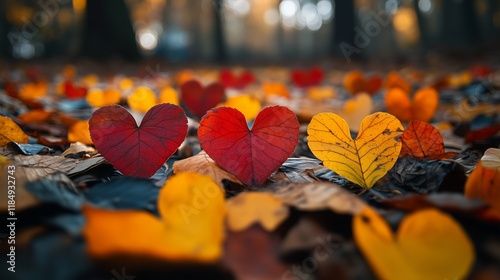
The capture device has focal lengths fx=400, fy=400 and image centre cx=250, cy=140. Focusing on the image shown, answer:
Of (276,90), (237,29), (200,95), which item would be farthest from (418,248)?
(237,29)

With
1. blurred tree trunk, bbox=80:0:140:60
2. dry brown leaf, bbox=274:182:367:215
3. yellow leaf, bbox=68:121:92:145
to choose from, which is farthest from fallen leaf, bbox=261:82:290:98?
blurred tree trunk, bbox=80:0:140:60

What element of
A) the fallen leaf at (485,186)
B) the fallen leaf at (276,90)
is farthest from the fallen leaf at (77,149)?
the fallen leaf at (276,90)

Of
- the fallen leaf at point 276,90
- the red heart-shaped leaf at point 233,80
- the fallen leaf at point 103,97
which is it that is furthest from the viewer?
the red heart-shaped leaf at point 233,80

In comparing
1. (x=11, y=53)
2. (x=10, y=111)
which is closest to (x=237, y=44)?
(x=11, y=53)

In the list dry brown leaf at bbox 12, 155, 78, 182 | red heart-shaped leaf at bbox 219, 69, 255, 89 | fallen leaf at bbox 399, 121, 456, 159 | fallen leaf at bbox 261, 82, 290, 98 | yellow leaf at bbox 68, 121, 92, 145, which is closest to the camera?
dry brown leaf at bbox 12, 155, 78, 182

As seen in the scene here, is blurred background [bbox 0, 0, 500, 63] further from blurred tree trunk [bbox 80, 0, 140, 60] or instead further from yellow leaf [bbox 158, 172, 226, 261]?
yellow leaf [bbox 158, 172, 226, 261]

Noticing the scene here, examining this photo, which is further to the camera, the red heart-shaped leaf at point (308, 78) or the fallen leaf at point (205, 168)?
the red heart-shaped leaf at point (308, 78)

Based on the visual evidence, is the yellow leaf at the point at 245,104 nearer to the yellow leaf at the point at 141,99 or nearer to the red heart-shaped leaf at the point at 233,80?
the yellow leaf at the point at 141,99
